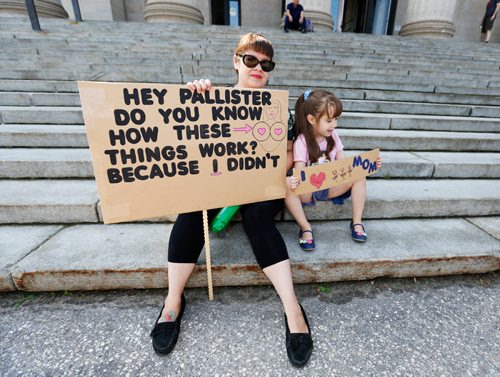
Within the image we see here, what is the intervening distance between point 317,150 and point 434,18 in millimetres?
10337

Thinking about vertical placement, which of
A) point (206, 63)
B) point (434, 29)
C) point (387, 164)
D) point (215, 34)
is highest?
point (434, 29)

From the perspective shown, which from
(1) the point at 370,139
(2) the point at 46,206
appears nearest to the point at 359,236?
(1) the point at 370,139

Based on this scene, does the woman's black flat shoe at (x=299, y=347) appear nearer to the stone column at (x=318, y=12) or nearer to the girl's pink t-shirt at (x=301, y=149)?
the girl's pink t-shirt at (x=301, y=149)

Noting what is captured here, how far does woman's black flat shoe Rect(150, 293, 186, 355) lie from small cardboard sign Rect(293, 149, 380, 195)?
1.05m

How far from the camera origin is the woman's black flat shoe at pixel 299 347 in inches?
50.7

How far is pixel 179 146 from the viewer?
1377mm

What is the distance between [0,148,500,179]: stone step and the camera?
94.0 inches

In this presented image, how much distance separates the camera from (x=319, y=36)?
721 centimetres

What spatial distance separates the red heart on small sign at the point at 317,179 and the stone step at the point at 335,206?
1.69ft

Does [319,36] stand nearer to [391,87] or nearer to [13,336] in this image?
[391,87]

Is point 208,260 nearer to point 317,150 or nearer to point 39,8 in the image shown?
point 317,150

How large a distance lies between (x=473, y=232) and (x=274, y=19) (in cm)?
1219

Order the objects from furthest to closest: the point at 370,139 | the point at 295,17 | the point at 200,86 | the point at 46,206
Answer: the point at 295,17 < the point at 370,139 < the point at 46,206 < the point at 200,86

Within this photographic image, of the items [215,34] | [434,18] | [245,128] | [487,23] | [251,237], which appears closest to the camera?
[245,128]
